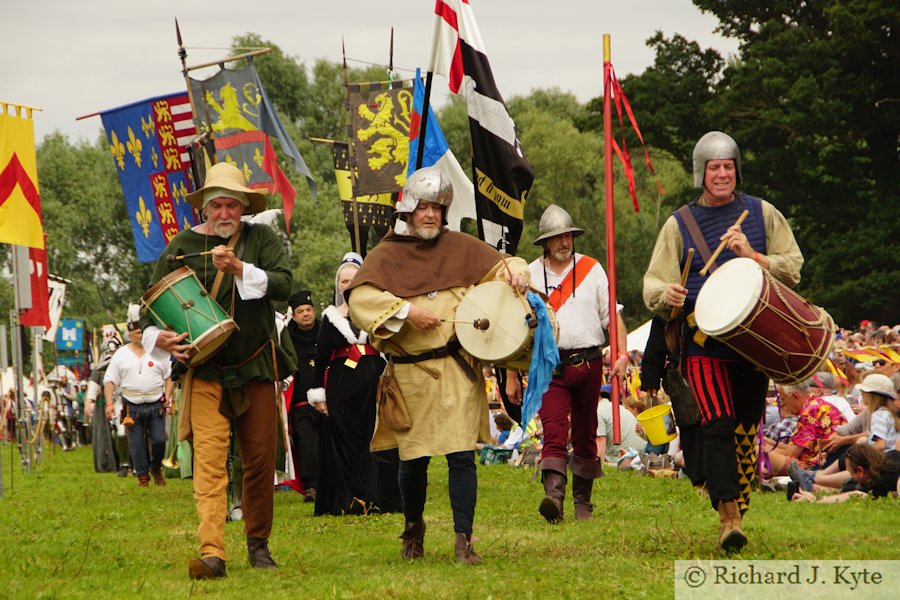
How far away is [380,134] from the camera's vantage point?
50.9ft

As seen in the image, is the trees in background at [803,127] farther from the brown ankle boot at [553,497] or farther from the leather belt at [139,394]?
the brown ankle boot at [553,497]

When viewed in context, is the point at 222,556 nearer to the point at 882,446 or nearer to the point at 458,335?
the point at 458,335

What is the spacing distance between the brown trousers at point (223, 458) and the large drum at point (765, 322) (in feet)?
8.38

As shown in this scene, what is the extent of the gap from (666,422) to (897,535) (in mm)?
4309

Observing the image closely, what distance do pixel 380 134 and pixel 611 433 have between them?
169 inches

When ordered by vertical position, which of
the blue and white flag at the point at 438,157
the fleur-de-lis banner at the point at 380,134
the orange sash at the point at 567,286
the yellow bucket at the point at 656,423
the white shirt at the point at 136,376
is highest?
the fleur-de-lis banner at the point at 380,134

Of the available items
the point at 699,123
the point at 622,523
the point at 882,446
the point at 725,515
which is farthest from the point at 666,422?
the point at 699,123

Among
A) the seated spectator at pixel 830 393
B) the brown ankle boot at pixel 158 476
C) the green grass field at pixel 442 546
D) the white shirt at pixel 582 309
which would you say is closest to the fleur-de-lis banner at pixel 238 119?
the brown ankle boot at pixel 158 476

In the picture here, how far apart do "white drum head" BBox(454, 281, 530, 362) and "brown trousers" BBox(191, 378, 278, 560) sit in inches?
49.1

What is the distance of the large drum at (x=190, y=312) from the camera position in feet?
25.4

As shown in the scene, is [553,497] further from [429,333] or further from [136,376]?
[136,376]

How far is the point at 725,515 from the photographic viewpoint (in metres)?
7.70

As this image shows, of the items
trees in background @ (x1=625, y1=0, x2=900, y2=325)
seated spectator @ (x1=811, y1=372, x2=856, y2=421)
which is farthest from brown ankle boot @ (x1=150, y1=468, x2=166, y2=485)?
trees in background @ (x1=625, y1=0, x2=900, y2=325)

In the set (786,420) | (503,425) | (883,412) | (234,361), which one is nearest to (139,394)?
(503,425)
